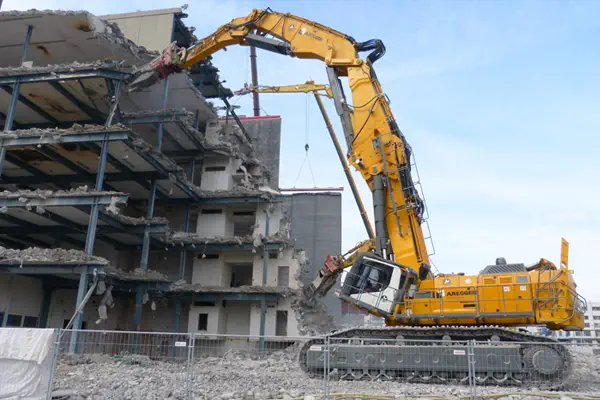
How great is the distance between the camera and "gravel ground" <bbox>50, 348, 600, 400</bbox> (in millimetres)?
11375

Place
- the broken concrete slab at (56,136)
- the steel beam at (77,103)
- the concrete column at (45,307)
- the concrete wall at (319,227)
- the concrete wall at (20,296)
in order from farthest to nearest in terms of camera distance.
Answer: the concrete wall at (319,227), the concrete column at (45,307), the steel beam at (77,103), the concrete wall at (20,296), the broken concrete slab at (56,136)

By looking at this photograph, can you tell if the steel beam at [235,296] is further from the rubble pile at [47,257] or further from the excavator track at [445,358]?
the excavator track at [445,358]

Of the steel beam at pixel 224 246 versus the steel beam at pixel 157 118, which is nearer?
the steel beam at pixel 157 118

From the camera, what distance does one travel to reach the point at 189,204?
30844 mm

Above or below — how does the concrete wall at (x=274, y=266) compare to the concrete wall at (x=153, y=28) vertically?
below

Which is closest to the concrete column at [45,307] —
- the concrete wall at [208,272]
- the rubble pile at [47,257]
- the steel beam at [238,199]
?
the rubble pile at [47,257]

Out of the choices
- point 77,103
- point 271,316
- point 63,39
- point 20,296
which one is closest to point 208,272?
Answer: point 271,316

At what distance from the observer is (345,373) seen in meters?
14.9

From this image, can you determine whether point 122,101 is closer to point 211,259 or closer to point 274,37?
point 211,259

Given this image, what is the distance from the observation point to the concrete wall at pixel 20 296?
23766mm

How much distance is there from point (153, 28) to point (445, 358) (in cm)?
2861

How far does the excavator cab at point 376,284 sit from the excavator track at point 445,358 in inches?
31.2

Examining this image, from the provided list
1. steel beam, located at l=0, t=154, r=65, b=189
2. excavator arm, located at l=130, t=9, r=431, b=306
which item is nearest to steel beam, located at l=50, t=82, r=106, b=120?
steel beam, located at l=0, t=154, r=65, b=189

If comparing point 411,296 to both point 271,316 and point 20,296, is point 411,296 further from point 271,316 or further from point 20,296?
point 20,296
